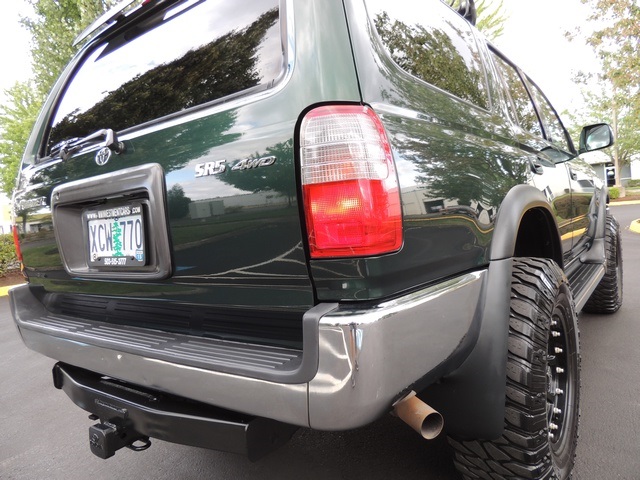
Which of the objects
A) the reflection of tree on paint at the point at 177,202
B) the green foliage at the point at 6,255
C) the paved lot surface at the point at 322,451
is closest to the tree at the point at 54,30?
the green foliage at the point at 6,255

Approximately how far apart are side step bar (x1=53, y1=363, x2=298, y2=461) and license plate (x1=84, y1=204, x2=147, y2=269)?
44cm

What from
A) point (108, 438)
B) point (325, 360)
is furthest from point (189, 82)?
point (108, 438)

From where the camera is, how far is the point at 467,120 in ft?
5.59

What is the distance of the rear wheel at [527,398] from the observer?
1.49 m

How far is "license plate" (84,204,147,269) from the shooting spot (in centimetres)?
155

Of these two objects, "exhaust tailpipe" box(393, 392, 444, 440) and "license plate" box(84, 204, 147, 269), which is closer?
"exhaust tailpipe" box(393, 392, 444, 440)

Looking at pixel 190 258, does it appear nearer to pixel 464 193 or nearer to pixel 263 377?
pixel 263 377

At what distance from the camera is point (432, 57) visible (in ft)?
5.67

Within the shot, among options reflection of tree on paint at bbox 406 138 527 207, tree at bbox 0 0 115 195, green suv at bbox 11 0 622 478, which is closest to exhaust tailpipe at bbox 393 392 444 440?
green suv at bbox 11 0 622 478

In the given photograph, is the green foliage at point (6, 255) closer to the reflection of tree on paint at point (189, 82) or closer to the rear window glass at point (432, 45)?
the reflection of tree on paint at point (189, 82)

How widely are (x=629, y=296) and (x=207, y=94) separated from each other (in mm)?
4912

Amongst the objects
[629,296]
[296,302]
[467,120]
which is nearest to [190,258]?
[296,302]

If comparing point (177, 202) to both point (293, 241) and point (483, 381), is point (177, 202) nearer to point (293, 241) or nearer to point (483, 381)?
point (293, 241)

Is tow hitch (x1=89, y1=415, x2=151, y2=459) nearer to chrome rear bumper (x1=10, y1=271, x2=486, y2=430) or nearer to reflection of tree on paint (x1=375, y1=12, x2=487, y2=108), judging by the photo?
chrome rear bumper (x1=10, y1=271, x2=486, y2=430)
